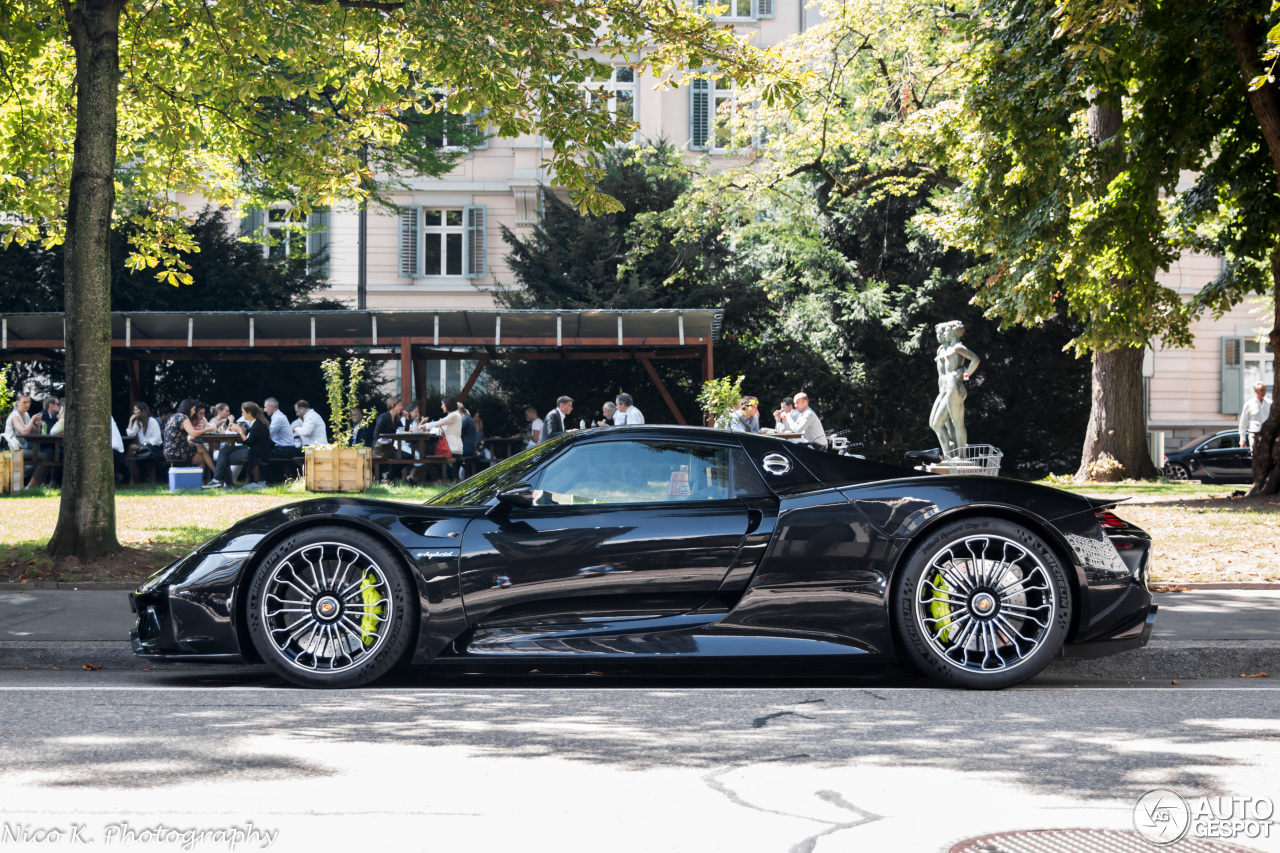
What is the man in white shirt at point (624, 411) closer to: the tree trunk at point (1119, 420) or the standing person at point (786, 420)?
the standing person at point (786, 420)

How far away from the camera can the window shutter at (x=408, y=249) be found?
3200 cm

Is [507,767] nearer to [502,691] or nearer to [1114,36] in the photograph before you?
[502,691]

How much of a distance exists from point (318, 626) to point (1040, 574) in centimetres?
341

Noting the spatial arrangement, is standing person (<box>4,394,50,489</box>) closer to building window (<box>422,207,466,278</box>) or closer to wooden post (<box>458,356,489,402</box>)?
wooden post (<box>458,356,489,402</box>)

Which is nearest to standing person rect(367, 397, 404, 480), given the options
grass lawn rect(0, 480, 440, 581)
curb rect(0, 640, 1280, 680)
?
grass lawn rect(0, 480, 440, 581)

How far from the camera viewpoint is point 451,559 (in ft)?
16.7

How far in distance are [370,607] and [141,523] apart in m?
7.32

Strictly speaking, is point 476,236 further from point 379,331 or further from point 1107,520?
point 1107,520

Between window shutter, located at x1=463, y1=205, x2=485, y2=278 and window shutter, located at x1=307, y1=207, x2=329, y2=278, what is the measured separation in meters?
4.00

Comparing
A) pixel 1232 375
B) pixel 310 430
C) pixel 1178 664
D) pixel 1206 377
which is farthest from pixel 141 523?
pixel 1232 375

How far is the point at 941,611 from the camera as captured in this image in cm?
513

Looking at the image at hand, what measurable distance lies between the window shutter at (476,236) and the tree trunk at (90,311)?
910 inches

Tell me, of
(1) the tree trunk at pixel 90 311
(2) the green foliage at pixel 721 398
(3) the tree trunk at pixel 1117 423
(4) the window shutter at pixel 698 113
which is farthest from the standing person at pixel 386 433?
(4) the window shutter at pixel 698 113

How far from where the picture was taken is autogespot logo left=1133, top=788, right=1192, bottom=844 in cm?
311
